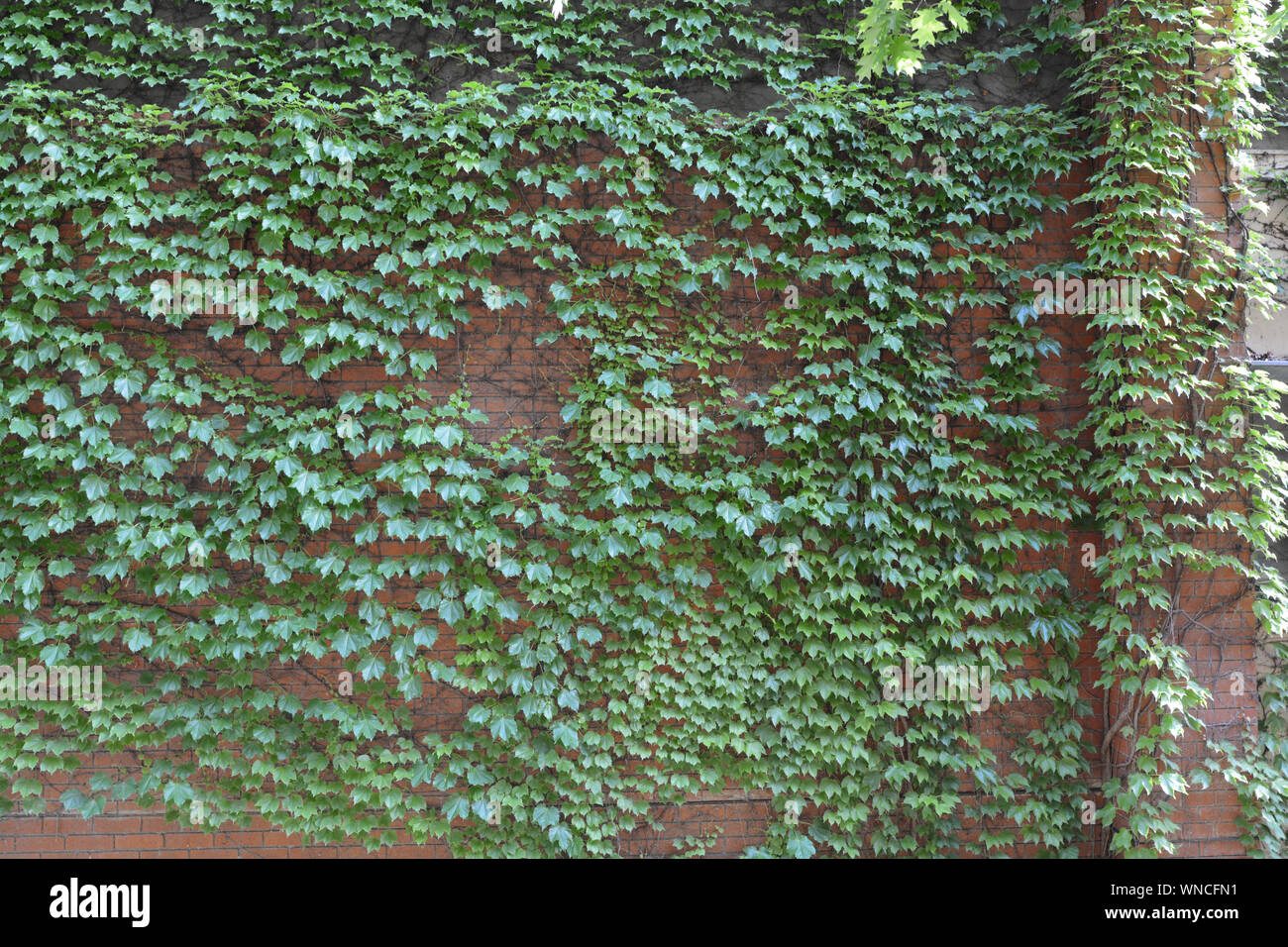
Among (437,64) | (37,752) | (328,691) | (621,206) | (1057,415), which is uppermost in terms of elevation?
(437,64)

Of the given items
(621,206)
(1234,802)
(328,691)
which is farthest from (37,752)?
(1234,802)

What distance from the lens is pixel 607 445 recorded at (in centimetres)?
405

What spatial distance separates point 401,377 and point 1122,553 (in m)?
4.01

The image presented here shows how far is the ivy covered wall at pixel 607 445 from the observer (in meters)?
3.88

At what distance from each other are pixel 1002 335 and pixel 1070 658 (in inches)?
72.6

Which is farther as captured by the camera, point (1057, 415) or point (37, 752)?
point (1057, 415)

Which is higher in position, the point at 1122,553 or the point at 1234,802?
the point at 1122,553

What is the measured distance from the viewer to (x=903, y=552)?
4090mm

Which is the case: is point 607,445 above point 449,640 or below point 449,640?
above

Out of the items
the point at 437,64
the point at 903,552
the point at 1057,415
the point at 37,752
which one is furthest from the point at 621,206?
the point at 37,752

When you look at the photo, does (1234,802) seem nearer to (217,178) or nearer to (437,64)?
(437,64)

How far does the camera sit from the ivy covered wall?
388 cm

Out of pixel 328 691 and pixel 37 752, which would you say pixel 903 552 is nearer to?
pixel 328 691

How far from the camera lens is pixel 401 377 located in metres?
4.09
